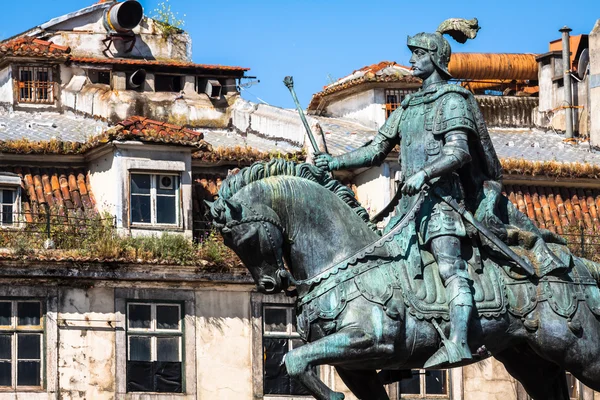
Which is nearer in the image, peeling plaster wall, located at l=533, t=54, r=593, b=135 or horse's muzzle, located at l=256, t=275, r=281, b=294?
horse's muzzle, located at l=256, t=275, r=281, b=294

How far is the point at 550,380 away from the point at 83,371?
58.7 feet

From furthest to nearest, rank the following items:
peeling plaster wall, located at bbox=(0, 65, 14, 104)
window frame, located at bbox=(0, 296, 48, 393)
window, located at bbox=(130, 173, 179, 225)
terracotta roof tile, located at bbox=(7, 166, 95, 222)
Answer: peeling plaster wall, located at bbox=(0, 65, 14, 104), window, located at bbox=(130, 173, 179, 225), terracotta roof tile, located at bbox=(7, 166, 95, 222), window frame, located at bbox=(0, 296, 48, 393)

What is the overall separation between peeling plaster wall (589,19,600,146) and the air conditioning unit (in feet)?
50.6

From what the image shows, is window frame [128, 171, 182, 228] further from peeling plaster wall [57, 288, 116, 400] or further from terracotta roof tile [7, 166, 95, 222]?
peeling plaster wall [57, 288, 116, 400]

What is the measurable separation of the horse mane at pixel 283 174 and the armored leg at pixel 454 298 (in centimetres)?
81

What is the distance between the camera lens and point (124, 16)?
51688 mm

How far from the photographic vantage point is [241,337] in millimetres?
38531

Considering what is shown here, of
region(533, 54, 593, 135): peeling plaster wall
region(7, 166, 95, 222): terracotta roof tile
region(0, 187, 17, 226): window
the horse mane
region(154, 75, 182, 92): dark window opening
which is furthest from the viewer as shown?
region(533, 54, 593, 135): peeling plaster wall

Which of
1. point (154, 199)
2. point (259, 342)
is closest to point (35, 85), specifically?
point (154, 199)

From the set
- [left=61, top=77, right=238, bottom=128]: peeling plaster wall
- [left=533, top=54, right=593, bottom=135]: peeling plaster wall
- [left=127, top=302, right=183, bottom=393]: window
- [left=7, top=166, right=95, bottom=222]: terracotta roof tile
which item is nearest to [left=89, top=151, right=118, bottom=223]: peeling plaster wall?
[left=7, top=166, right=95, bottom=222]: terracotta roof tile

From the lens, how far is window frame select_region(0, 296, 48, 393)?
36656mm

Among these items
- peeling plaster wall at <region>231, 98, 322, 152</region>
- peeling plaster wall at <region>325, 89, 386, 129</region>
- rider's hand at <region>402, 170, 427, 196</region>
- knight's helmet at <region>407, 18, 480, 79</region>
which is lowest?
rider's hand at <region>402, 170, 427, 196</region>

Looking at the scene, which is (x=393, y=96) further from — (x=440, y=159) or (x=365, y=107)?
(x=440, y=159)

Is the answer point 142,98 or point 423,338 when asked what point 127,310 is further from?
point 423,338
